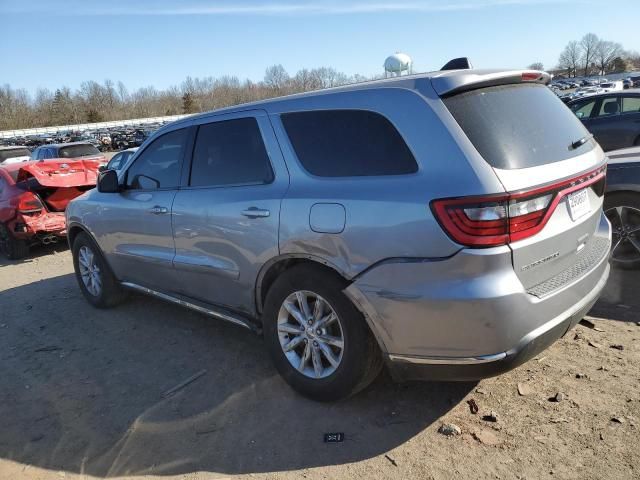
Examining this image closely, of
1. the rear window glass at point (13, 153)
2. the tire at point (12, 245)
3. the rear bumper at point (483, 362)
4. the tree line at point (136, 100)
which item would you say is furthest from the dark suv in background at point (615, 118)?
the tree line at point (136, 100)

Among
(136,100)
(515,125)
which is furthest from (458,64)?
(136,100)

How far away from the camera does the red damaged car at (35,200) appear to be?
26.2 ft

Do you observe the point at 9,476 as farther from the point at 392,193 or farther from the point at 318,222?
the point at 392,193

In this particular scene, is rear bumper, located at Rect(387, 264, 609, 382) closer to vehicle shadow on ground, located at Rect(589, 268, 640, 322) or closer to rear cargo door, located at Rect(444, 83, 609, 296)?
rear cargo door, located at Rect(444, 83, 609, 296)

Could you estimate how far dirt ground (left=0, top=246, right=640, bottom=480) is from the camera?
2.66 metres

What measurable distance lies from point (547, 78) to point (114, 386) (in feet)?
11.8

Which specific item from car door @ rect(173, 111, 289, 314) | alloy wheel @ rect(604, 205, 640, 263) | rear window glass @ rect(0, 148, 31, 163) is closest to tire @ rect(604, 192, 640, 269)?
alloy wheel @ rect(604, 205, 640, 263)

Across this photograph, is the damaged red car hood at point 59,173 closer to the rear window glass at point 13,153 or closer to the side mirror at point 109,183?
the side mirror at point 109,183

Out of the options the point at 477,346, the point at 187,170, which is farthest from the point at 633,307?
the point at 187,170

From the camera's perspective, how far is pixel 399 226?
2562 mm

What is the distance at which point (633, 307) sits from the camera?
14.0 feet

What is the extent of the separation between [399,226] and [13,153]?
1967 cm

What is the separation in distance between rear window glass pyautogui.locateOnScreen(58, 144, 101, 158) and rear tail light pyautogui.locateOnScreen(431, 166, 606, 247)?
13133 millimetres

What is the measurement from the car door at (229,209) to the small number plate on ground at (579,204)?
162cm
